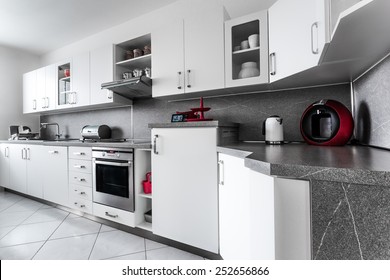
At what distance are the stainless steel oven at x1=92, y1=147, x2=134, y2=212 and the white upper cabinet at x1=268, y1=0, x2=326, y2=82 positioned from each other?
1.43m

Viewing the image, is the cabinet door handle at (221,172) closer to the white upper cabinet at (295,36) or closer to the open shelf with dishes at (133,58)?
the white upper cabinet at (295,36)

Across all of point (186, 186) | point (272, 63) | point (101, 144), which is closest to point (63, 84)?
point (101, 144)

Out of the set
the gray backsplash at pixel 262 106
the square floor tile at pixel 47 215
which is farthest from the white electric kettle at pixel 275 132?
the square floor tile at pixel 47 215

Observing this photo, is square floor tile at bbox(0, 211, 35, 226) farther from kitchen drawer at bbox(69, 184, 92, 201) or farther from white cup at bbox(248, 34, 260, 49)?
white cup at bbox(248, 34, 260, 49)

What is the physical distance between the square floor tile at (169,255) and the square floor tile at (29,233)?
1.04 m

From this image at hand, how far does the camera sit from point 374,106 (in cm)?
108

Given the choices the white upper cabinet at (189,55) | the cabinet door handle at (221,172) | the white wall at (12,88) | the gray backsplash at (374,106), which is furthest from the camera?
the white wall at (12,88)

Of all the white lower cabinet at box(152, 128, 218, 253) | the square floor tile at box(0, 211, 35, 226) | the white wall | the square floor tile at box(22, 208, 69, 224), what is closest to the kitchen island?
the white lower cabinet at box(152, 128, 218, 253)

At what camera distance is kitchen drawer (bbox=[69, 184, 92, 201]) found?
203 centimetres

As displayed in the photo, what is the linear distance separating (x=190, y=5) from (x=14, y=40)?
10.1ft

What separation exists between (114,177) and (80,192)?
0.59 m

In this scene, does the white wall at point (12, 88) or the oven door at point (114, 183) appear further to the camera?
the white wall at point (12, 88)

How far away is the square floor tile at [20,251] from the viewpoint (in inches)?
56.5
